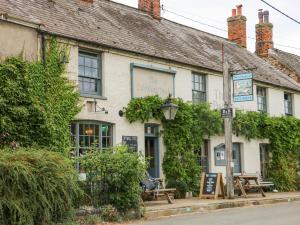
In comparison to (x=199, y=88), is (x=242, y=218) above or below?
below

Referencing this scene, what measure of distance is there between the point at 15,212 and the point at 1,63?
18.9 feet

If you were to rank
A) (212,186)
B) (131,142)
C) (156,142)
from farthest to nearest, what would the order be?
(156,142)
(212,186)
(131,142)

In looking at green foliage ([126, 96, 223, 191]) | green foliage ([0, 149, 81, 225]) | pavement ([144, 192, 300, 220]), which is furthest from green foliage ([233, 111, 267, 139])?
green foliage ([0, 149, 81, 225])

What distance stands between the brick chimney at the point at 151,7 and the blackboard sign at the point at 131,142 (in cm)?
899

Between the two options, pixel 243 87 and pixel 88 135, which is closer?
pixel 88 135

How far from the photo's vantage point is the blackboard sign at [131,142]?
61.1ft

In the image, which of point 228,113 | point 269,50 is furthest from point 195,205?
point 269,50

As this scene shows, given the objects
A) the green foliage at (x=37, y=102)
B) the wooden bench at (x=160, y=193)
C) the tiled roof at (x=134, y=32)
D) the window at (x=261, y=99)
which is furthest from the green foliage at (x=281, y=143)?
the green foliage at (x=37, y=102)

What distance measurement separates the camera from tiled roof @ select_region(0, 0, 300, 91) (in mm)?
17797

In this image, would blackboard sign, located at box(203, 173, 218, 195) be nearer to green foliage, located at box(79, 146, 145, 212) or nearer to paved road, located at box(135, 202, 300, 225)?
paved road, located at box(135, 202, 300, 225)

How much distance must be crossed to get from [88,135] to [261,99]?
11584 mm

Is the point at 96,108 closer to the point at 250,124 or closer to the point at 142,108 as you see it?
the point at 142,108

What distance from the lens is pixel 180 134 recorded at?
66.5 ft

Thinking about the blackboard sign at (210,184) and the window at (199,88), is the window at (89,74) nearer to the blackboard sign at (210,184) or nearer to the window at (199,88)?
the blackboard sign at (210,184)
